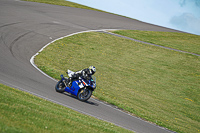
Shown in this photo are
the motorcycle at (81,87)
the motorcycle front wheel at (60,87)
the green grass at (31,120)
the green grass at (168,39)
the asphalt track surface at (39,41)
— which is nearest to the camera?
the green grass at (31,120)

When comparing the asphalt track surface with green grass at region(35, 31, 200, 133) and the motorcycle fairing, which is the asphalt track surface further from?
green grass at region(35, 31, 200, 133)

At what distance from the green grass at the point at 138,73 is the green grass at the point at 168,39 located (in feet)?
9.38

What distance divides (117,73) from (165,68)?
22.2 feet

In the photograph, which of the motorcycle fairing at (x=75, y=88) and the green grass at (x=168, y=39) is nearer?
the motorcycle fairing at (x=75, y=88)

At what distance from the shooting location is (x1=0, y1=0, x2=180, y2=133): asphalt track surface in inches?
499

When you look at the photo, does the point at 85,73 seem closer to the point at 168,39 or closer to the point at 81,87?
the point at 81,87

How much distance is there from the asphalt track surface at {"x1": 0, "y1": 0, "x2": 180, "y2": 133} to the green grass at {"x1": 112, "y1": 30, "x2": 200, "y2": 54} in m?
3.05

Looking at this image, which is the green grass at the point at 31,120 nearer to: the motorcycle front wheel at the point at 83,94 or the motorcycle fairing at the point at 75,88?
the motorcycle fairing at the point at 75,88

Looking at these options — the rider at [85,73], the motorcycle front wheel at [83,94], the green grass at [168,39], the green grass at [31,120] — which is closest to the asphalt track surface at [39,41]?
the motorcycle front wheel at [83,94]

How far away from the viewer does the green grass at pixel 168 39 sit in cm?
3466

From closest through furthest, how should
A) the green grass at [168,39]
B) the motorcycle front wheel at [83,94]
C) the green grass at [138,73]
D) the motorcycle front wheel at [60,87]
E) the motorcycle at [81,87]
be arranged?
the motorcycle at [81,87] → the motorcycle front wheel at [83,94] → the motorcycle front wheel at [60,87] → the green grass at [138,73] → the green grass at [168,39]

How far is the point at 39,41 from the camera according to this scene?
83.2ft

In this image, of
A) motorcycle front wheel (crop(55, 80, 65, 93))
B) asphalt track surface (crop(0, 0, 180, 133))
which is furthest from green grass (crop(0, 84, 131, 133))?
motorcycle front wheel (crop(55, 80, 65, 93))

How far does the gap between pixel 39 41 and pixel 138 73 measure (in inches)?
419
